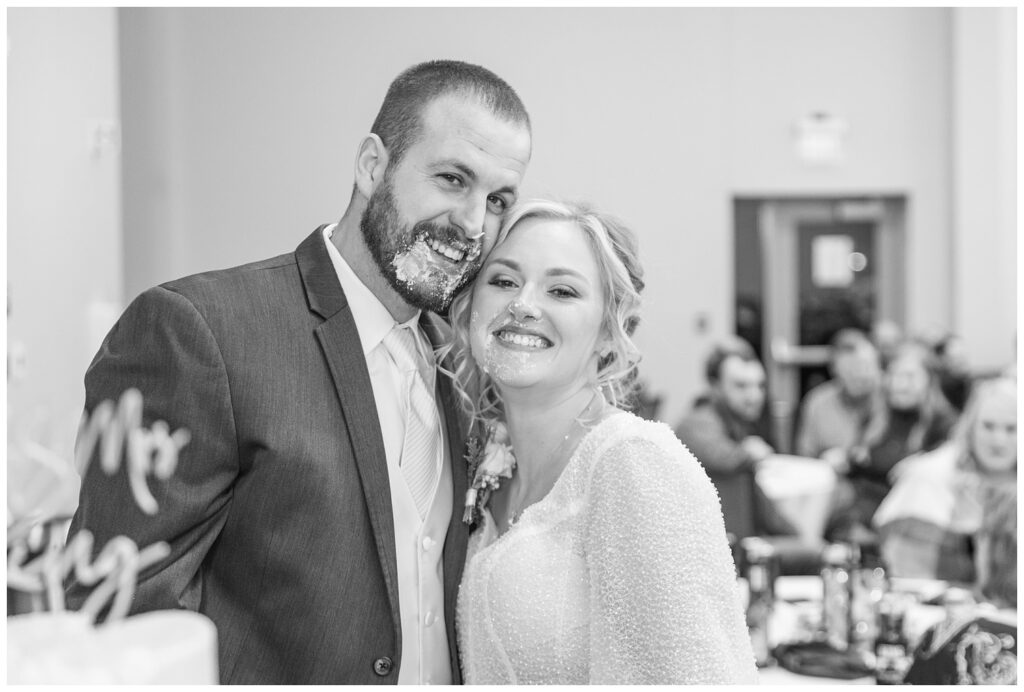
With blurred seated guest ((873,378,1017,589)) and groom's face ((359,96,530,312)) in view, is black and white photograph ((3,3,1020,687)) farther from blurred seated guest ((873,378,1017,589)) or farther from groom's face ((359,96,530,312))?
blurred seated guest ((873,378,1017,589))

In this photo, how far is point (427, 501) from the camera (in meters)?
1.42

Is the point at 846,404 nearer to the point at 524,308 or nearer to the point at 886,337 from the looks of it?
the point at 886,337

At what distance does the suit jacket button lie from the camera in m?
1.28

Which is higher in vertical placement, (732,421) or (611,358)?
(611,358)

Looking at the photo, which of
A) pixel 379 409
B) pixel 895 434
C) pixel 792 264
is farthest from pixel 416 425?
pixel 792 264

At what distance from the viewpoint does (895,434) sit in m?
5.15

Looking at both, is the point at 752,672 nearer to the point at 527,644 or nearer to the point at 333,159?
the point at 527,644

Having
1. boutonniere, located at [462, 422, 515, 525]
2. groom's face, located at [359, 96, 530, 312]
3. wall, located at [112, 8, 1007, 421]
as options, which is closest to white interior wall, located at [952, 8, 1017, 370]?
wall, located at [112, 8, 1007, 421]

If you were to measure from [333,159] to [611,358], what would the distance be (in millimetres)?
534

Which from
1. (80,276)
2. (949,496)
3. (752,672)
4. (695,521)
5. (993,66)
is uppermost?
(993,66)

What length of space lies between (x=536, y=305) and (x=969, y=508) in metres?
2.19

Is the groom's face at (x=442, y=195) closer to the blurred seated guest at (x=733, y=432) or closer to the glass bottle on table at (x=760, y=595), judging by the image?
the glass bottle on table at (x=760, y=595)

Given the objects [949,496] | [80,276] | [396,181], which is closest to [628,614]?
[396,181]

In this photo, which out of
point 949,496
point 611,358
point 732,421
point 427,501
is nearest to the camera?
point 427,501
